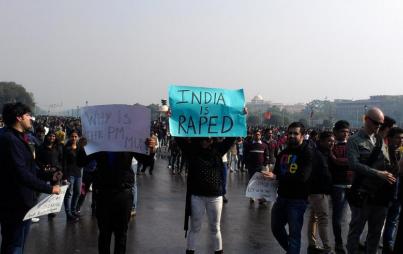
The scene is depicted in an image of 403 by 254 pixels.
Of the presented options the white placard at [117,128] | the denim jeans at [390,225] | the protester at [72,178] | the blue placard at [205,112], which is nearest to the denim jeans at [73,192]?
the protester at [72,178]

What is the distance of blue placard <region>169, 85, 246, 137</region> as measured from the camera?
5.69 metres

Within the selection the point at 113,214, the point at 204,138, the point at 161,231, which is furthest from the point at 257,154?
the point at 113,214

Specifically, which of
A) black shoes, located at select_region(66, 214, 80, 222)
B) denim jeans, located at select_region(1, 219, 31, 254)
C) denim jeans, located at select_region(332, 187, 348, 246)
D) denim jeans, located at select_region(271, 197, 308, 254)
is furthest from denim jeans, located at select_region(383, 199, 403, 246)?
black shoes, located at select_region(66, 214, 80, 222)

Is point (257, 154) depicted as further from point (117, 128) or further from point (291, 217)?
point (117, 128)

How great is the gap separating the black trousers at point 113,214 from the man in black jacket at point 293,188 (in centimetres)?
193

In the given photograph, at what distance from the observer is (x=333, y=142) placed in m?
7.12

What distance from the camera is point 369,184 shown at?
5.41 meters

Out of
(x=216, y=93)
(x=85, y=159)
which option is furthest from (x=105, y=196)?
(x=216, y=93)

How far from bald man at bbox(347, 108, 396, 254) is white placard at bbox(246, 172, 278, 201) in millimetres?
986

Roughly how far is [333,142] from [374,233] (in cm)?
190

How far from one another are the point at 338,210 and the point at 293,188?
5.07ft

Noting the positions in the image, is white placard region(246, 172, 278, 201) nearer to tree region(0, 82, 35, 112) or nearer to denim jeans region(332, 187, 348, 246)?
denim jeans region(332, 187, 348, 246)

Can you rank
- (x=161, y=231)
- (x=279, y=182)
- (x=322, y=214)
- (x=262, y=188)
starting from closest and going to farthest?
1. (x=279, y=182)
2. (x=262, y=188)
3. (x=322, y=214)
4. (x=161, y=231)

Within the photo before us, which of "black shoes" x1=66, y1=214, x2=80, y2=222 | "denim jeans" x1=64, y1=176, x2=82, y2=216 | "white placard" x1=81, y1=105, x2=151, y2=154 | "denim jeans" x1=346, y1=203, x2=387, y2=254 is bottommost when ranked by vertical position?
"black shoes" x1=66, y1=214, x2=80, y2=222
